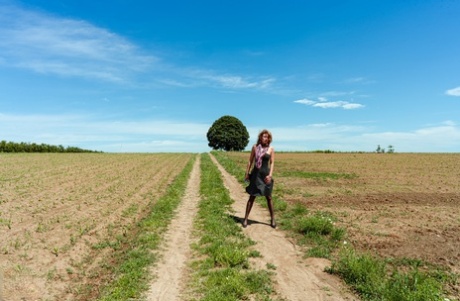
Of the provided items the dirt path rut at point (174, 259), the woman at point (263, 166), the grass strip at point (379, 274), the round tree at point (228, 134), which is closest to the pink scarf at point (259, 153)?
the woman at point (263, 166)

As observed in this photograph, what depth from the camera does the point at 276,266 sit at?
7305 mm

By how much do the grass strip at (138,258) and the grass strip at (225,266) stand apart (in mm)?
1060

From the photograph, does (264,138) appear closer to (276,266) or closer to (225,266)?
(276,266)

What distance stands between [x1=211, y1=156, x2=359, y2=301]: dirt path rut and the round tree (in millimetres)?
85882

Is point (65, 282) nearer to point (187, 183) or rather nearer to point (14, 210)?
point (14, 210)

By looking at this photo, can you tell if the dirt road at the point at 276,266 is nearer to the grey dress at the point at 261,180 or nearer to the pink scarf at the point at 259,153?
the grey dress at the point at 261,180

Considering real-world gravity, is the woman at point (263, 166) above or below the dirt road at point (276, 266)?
above

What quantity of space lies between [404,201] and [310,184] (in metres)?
6.52

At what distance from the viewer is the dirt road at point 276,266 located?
6.07 m

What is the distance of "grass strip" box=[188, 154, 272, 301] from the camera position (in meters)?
5.94

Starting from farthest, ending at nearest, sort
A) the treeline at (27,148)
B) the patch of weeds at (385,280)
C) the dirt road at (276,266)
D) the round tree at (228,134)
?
the round tree at (228,134) → the treeline at (27,148) → the dirt road at (276,266) → the patch of weeds at (385,280)

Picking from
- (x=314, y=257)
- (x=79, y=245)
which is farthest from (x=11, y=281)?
(x=314, y=257)

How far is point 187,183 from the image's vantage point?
21.2 metres

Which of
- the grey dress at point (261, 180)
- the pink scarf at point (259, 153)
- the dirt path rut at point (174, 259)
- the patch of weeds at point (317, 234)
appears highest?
the pink scarf at point (259, 153)
